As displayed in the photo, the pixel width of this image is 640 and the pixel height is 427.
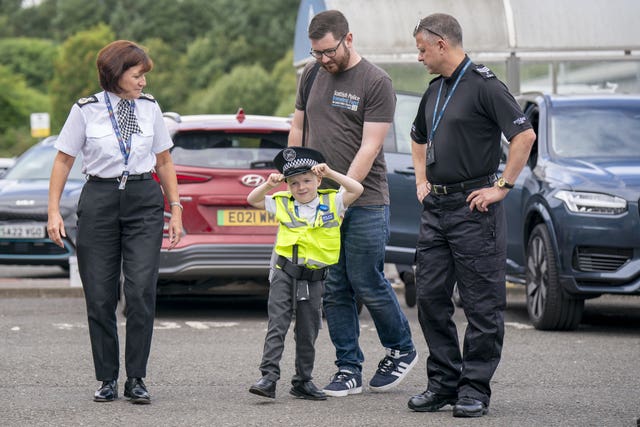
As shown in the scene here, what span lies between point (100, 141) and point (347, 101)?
1.30m

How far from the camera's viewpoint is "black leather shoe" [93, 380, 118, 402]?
278 inches

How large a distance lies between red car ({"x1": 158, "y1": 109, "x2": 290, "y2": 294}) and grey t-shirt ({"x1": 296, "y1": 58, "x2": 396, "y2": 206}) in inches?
122

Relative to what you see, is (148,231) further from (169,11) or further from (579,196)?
(169,11)

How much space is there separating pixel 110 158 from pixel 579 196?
4.41 metres

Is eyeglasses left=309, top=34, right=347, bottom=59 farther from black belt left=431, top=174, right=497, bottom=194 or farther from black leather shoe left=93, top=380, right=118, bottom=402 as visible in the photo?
black leather shoe left=93, top=380, right=118, bottom=402

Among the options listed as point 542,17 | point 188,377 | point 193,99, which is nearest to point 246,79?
point 193,99

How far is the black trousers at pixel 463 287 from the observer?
6711 mm

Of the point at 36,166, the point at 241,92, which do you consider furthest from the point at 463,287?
the point at 241,92

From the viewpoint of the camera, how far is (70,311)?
467 inches

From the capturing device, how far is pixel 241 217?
10664 millimetres

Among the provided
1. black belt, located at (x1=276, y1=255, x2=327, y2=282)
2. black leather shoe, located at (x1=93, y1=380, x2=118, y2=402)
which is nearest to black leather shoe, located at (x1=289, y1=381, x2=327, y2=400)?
black belt, located at (x1=276, y1=255, x2=327, y2=282)

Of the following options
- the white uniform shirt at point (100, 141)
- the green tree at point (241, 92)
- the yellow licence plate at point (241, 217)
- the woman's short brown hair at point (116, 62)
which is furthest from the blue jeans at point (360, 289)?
the green tree at point (241, 92)

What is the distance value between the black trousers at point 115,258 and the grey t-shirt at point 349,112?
3.15 ft

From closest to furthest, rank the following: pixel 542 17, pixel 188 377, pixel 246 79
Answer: pixel 188 377 < pixel 542 17 < pixel 246 79
